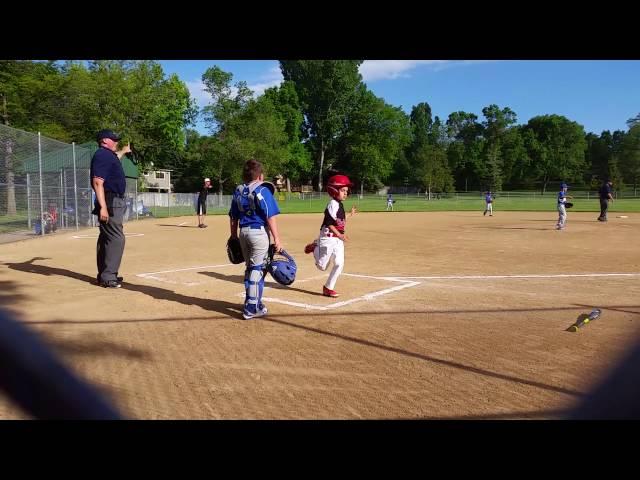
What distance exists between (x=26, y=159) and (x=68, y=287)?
11.0 m

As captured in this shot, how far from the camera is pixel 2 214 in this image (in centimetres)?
1537

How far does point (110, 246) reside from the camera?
7.73 meters

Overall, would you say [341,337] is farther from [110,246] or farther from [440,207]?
[440,207]

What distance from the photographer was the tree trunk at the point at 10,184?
15091mm

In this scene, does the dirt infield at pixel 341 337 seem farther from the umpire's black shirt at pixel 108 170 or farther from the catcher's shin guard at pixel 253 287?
the umpire's black shirt at pixel 108 170

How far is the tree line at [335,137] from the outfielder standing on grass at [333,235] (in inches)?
1463

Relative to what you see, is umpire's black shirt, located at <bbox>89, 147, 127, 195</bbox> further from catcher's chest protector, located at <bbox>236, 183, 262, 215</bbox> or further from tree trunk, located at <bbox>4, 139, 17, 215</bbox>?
tree trunk, located at <bbox>4, 139, 17, 215</bbox>

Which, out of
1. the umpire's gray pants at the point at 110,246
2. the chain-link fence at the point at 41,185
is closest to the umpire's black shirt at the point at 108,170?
the umpire's gray pants at the point at 110,246

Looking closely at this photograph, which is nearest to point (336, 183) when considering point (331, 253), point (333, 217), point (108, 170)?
point (333, 217)

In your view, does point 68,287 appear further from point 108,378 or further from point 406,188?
point 406,188

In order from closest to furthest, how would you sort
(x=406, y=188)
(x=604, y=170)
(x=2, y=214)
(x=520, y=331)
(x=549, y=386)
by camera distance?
(x=549, y=386)
(x=520, y=331)
(x=2, y=214)
(x=604, y=170)
(x=406, y=188)

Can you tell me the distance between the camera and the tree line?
44000 millimetres
